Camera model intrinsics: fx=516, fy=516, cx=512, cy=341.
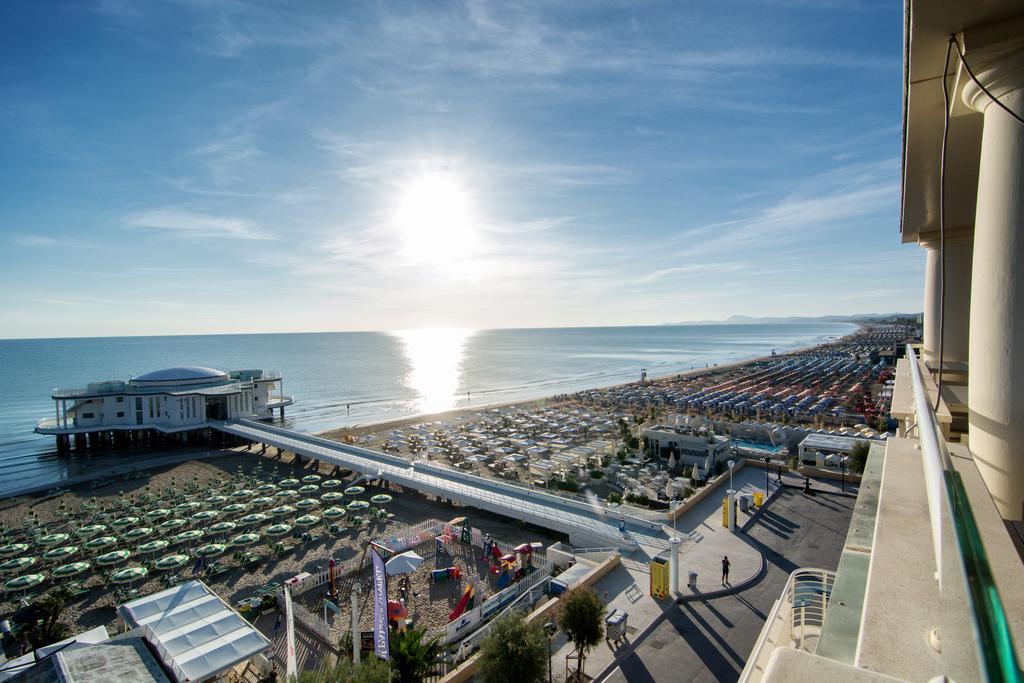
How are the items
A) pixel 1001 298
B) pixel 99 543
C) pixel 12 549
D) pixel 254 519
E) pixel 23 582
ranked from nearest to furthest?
pixel 1001 298 < pixel 23 582 < pixel 12 549 < pixel 99 543 < pixel 254 519

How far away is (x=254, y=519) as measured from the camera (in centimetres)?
2098

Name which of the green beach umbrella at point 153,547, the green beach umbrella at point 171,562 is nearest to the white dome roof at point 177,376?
the green beach umbrella at point 153,547

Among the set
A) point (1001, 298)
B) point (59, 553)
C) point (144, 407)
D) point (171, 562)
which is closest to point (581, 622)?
point (1001, 298)

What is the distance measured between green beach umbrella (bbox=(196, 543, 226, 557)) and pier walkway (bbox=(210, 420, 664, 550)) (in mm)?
7921

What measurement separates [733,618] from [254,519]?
18066 mm

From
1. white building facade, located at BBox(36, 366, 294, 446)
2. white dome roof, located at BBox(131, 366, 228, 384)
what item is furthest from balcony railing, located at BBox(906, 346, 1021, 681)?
white dome roof, located at BBox(131, 366, 228, 384)

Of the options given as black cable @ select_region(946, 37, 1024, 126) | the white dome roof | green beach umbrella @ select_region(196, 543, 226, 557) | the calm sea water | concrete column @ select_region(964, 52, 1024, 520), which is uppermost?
black cable @ select_region(946, 37, 1024, 126)

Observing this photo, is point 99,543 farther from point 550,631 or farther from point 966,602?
point 966,602

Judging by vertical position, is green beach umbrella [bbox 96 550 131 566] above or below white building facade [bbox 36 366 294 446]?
below

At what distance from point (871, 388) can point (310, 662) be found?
60261 millimetres

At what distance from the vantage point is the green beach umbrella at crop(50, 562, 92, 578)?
55.6 ft

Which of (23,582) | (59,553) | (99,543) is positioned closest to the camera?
(23,582)

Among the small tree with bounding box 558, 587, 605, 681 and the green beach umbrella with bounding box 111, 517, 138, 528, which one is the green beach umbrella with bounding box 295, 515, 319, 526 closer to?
the green beach umbrella with bounding box 111, 517, 138, 528

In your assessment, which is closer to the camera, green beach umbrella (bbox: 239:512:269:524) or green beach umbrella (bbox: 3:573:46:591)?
green beach umbrella (bbox: 3:573:46:591)
